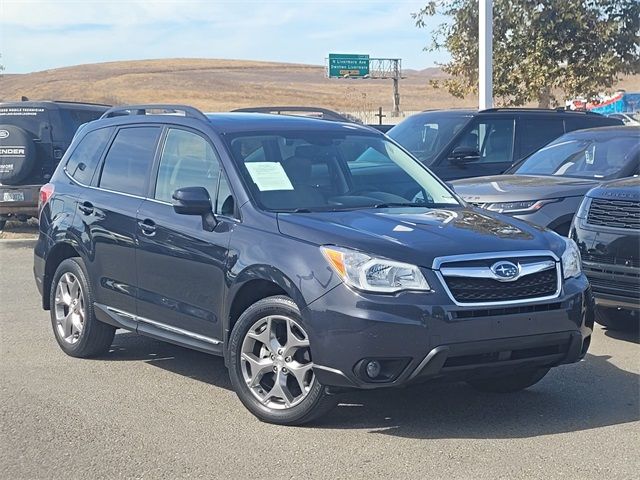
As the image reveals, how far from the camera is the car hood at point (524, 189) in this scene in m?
9.38

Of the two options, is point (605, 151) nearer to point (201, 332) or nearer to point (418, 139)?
point (418, 139)

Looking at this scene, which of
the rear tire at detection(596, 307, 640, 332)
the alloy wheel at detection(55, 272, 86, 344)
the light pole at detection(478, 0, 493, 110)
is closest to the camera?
the alloy wheel at detection(55, 272, 86, 344)

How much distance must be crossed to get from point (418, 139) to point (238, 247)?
24.7 feet

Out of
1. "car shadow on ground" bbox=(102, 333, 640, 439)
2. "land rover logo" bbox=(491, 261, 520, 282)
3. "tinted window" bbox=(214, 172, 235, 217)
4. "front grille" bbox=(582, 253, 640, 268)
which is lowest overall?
"car shadow on ground" bbox=(102, 333, 640, 439)

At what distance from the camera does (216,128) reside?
646 cm

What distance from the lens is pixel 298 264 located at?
5.41 meters

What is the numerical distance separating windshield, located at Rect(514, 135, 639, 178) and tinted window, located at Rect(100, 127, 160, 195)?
4.93 meters

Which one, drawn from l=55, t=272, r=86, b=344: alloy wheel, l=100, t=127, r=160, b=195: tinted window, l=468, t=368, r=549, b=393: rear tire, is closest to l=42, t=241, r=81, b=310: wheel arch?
l=55, t=272, r=86, b=344: alloy wheel

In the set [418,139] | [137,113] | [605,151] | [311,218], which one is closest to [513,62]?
[418,139]

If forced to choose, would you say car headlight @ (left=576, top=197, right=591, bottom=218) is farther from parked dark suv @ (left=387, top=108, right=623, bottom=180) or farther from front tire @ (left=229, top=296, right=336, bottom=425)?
parked dark suv @ (left=387, top=108, right=623, bottom=180)

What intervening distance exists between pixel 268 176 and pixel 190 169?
65 cm

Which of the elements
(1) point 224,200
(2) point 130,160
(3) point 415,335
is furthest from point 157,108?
(3) point 415,335

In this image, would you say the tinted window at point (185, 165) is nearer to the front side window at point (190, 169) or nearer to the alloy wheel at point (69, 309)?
the front side window at point (190, 169)

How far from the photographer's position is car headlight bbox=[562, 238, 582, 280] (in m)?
5.68
